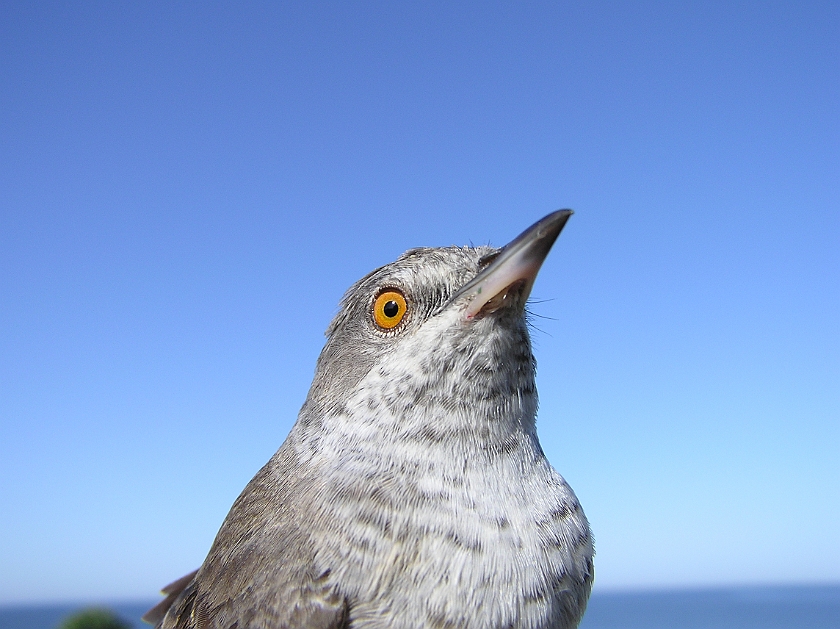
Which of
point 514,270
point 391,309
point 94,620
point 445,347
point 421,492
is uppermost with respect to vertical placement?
point 94,620

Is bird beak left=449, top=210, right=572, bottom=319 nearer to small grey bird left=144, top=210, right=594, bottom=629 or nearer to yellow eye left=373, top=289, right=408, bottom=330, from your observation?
small grey bird left=144, top=210, right=594, bottom=629

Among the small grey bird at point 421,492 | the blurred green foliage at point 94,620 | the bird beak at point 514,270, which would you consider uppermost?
the blurred green foliage at point 94,620

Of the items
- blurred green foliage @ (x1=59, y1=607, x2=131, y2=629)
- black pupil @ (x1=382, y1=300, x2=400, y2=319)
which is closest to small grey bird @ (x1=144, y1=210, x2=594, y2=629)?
black pupil @ (x1=382, y1=300, x2=400, y2=319)

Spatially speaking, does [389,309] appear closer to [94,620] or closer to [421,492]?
[421,492]

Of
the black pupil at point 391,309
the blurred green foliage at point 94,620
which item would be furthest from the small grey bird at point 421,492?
the blurred green foliage at point 94,620

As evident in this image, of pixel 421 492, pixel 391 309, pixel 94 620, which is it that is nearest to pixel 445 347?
pixel 391 309

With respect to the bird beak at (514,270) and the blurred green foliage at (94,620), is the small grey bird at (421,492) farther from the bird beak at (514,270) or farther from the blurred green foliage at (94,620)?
the blurred green foliage at (94,620)
